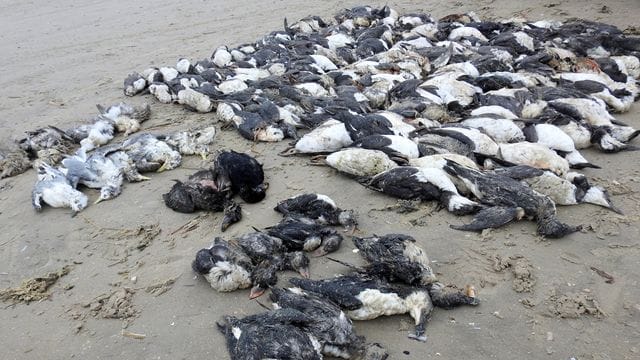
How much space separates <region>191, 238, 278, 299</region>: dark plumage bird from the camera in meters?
3.46

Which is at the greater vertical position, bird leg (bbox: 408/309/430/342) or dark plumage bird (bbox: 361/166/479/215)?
dark plumage bird (bbox: 361/166/479/215)

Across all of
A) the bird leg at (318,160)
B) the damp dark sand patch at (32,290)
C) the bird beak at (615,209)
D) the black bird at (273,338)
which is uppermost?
the black bird at (273,338)

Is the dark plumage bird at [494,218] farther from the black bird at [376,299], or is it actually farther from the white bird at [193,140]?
the white bird at [193,140]

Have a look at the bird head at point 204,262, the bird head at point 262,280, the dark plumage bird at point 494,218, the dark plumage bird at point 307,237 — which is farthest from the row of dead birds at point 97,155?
the dark plumage bird at point 494,218

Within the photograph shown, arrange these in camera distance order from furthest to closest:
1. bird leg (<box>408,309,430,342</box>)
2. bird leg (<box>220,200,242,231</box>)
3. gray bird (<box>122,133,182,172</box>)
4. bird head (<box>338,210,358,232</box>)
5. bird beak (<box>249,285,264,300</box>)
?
gray bird (<box>122,133,182,172</box>), bird leg (<box>220,200,242,231</box>), bird head (<box>338,210,358,232</box>), bird beak (<box>249,285,264,300</box>), bird leg (<box>408,309,430,342</box>)

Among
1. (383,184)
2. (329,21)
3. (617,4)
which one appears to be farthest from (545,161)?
(329,21)

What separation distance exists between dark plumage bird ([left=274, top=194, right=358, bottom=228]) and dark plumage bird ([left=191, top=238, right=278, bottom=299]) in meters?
0.74

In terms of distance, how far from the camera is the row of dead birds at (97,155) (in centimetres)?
488

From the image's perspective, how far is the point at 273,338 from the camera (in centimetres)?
279

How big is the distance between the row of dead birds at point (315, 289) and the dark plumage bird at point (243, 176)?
0.63 meters

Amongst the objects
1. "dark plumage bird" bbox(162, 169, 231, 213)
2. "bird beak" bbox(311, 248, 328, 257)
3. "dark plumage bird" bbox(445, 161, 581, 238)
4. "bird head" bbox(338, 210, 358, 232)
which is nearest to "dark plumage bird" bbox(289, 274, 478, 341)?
"bird beak" bbox(311, 248, 328, 257)

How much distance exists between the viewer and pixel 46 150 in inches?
230

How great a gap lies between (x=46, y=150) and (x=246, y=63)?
345cm

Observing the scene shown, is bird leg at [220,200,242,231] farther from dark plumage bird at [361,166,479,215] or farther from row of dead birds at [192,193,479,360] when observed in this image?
dark plumage bird at [361,166,479,215]
